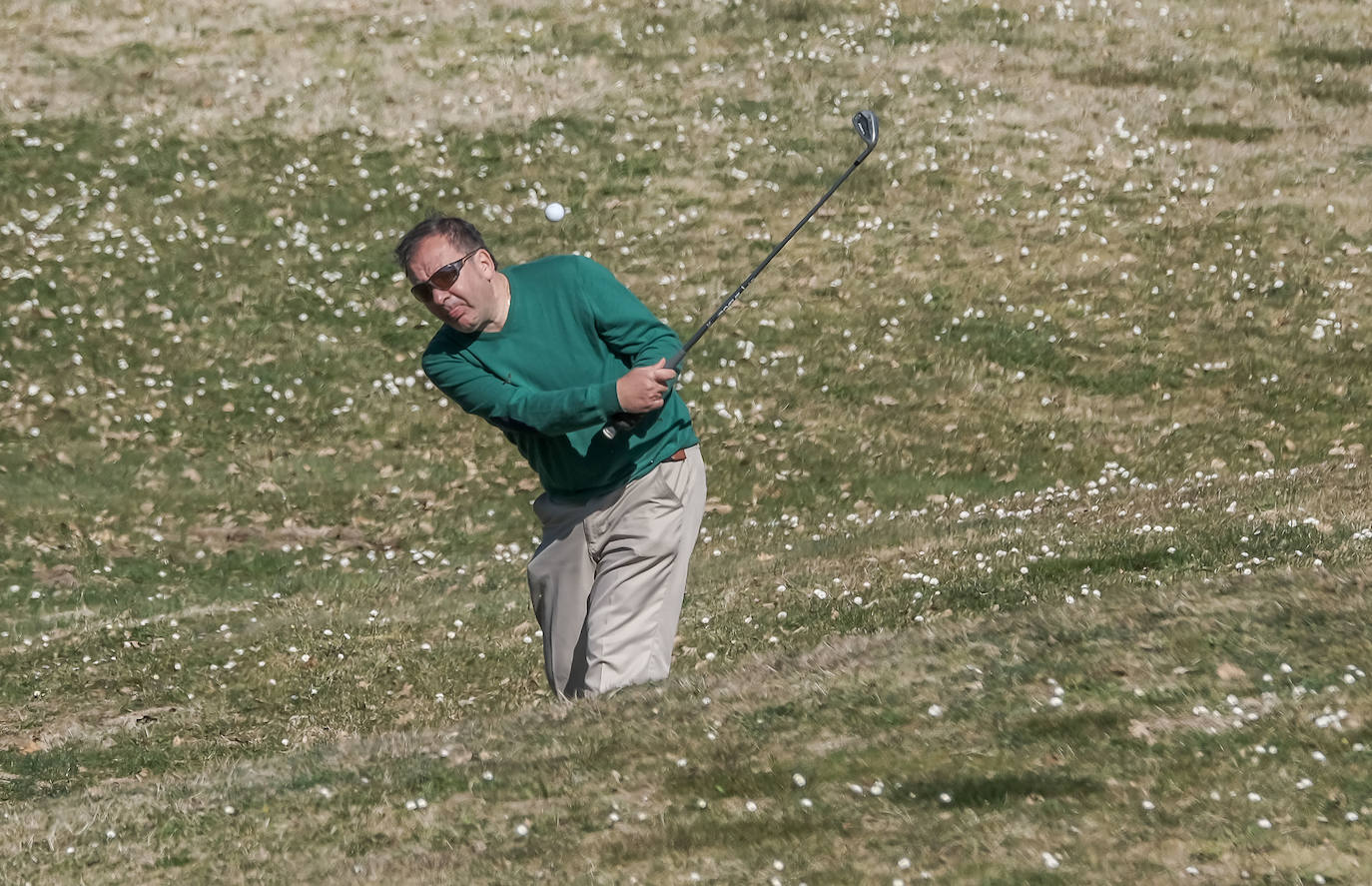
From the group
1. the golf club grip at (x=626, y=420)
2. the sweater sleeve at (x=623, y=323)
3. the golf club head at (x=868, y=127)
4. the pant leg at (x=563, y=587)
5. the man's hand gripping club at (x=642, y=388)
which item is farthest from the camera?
the golf club head at (x=868, y=127)

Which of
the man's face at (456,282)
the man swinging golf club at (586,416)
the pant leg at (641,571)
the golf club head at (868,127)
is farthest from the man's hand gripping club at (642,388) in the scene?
the golf club head at (868,127)

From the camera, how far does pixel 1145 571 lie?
35.6ft

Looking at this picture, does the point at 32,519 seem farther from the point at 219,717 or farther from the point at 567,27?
the point at 567,27

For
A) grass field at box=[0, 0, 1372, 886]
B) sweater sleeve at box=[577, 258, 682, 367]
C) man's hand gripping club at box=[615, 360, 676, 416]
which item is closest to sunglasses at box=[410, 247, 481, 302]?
sweater sleeve at box=[577, 258, 682, 367]

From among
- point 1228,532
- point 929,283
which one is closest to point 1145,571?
point 1228,532

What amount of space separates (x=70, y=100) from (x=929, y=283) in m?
12.8

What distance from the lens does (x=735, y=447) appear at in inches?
677

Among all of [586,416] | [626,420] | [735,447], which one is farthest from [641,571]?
[735,447]

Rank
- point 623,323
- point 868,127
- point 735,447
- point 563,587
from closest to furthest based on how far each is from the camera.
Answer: point 623,323 → point 563,587 → point 868,127 → point 735,447

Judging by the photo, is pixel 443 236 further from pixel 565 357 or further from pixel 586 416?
pixel 586 416

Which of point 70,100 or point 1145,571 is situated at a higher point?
point 70,100

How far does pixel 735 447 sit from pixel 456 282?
10.2 m

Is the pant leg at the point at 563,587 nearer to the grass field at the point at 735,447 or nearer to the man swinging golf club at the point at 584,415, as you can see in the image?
the man swinging golf club at the point at 584,415

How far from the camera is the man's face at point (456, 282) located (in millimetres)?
7172
